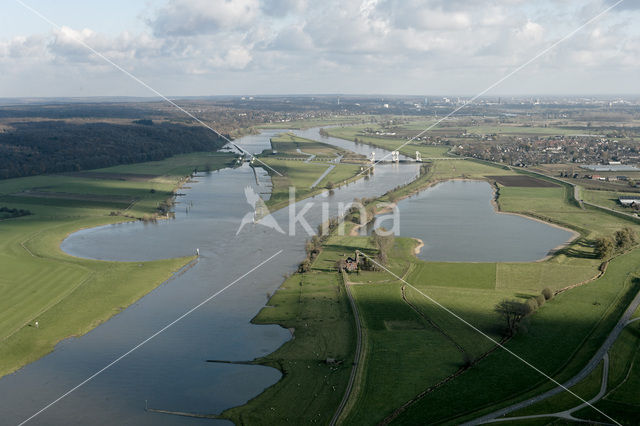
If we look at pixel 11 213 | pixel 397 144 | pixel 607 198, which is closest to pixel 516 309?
pixel 607 198

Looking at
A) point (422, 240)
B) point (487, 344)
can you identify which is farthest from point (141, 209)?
point (487, 344)

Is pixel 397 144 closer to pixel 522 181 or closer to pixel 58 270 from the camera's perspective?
pixel 522 181

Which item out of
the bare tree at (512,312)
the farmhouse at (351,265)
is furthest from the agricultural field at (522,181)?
the bare tree at (512,312)

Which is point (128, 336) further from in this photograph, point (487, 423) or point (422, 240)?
point (422, 240)

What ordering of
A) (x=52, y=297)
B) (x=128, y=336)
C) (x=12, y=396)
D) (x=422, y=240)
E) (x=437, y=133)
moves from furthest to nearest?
(x=437, y=133) < (x=422, y=240) < (x=52, y=297) < (x=128, y=336) < (x=12, y=396)

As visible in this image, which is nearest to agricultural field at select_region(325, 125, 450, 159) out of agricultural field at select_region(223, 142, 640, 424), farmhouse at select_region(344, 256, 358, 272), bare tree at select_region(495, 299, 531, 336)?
agricultural field at select_region(223, 142, 640, 424)

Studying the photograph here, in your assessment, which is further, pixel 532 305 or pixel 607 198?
pixel 607 198

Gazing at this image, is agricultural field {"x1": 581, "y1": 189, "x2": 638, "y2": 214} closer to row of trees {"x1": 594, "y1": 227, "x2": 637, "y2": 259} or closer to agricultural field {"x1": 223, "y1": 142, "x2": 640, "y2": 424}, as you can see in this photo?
row of trees {"x1": 594, "y1": 227, "x2": 637, "y2": 259}
